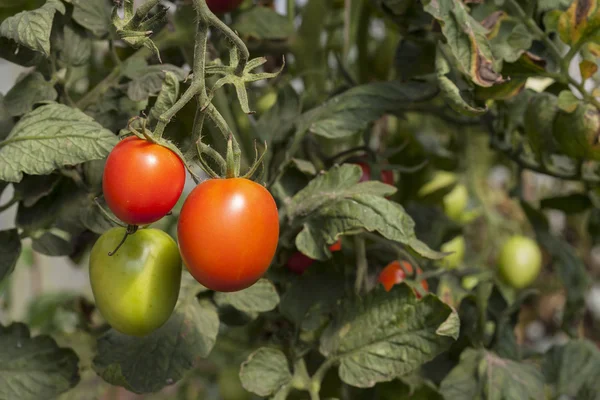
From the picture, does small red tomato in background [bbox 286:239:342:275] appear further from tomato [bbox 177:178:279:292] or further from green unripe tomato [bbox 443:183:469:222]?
green unripe tomato [bbox 443:183:469:222]

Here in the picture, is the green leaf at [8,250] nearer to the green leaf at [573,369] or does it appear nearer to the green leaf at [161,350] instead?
the green leaf at [161,350]

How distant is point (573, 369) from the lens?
0.65 metres

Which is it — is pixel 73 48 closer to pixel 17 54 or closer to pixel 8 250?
pixel 17 54

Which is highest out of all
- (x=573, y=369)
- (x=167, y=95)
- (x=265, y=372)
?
(x=167, y=95)

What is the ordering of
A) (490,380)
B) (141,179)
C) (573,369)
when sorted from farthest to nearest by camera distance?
(573,369), (490,380), (141,179)

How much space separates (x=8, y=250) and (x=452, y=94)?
338 mm

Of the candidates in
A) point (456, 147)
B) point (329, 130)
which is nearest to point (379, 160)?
point (329, 130)

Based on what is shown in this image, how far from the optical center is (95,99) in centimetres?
48

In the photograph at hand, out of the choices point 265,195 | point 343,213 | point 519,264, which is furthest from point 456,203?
point 265,195

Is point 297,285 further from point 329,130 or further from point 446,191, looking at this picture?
point 446,191

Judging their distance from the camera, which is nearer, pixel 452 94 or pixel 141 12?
pixel 141 12

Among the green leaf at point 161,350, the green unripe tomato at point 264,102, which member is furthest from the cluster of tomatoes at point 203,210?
the green unripe tomato at point 264,102

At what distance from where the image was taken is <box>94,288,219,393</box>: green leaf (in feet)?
1.48

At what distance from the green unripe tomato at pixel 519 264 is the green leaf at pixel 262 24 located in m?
0.48
